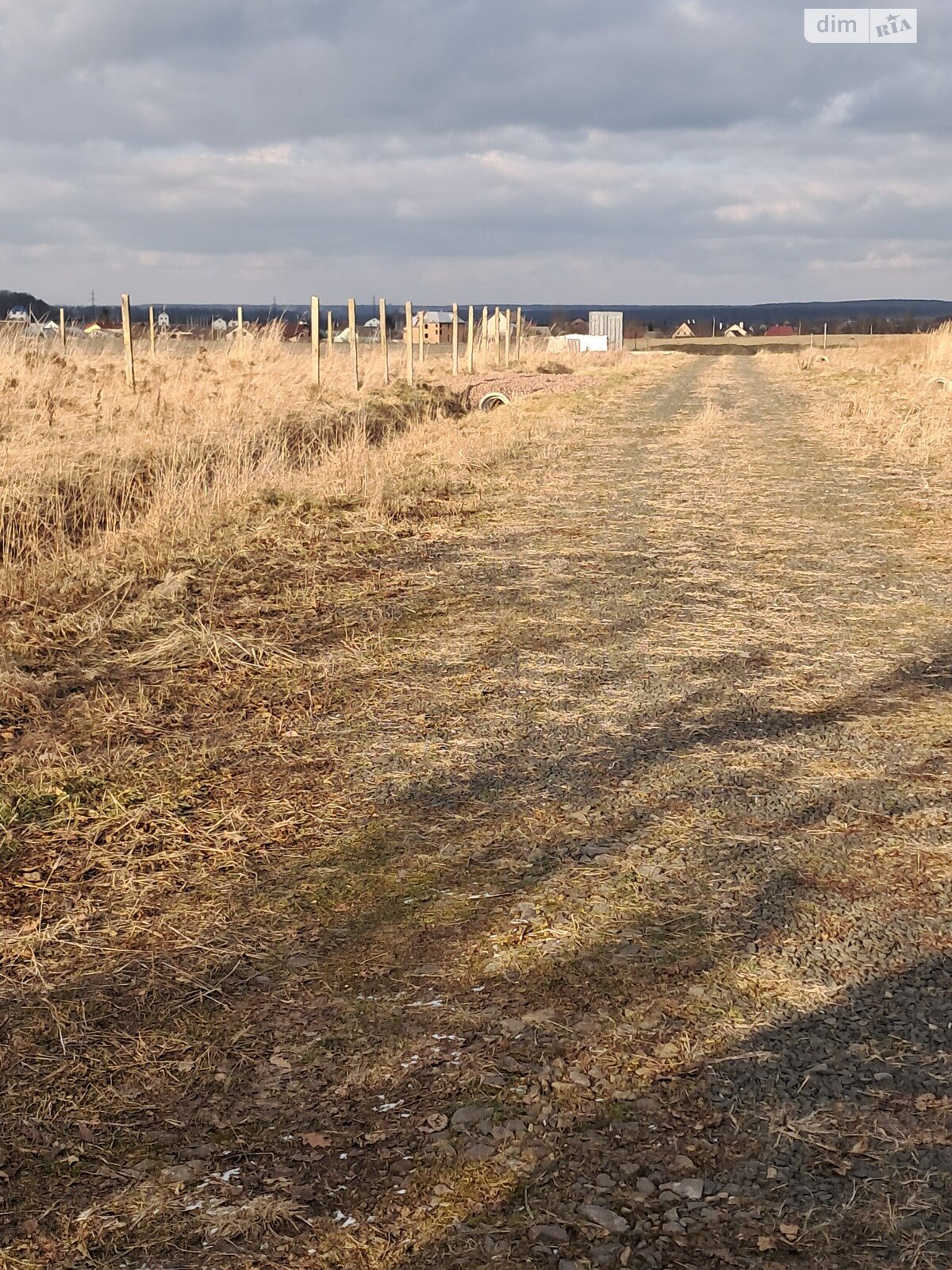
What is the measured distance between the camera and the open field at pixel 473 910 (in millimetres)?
2143

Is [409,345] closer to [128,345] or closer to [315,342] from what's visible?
[315,342]

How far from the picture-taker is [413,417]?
1794 centimetres

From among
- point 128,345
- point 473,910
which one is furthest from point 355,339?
point 473,910

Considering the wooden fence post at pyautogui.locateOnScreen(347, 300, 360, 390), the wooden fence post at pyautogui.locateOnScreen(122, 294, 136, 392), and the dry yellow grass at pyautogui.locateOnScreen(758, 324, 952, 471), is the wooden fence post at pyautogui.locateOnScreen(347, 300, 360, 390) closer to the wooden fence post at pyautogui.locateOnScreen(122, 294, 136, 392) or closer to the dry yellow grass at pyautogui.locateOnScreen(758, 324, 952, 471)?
the wooden fence post at pyautogui.locateOnScreen(122, 294, 136, 392)

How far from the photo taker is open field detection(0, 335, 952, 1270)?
214 cm

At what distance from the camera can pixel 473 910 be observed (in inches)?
124

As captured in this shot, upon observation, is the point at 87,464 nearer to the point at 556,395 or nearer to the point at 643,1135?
the point at 643,1135

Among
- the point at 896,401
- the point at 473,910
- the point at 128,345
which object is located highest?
the point at 128,345

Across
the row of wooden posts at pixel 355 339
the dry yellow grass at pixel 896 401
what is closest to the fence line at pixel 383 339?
the row of wooden posts at pixel 355 339

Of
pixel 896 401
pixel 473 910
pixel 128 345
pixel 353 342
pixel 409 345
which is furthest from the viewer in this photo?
pixel 409 345

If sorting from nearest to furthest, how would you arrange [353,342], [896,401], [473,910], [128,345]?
[473,910] < [128,345] < [896,401] < [353,342]

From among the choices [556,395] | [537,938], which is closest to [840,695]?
[537,938]

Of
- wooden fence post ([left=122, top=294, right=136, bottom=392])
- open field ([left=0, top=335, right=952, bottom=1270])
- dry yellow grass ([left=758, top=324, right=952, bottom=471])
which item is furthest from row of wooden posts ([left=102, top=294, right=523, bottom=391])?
open field ([left=0, top=335, right=952, bottom=1270])

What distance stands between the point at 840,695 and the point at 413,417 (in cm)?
1378
